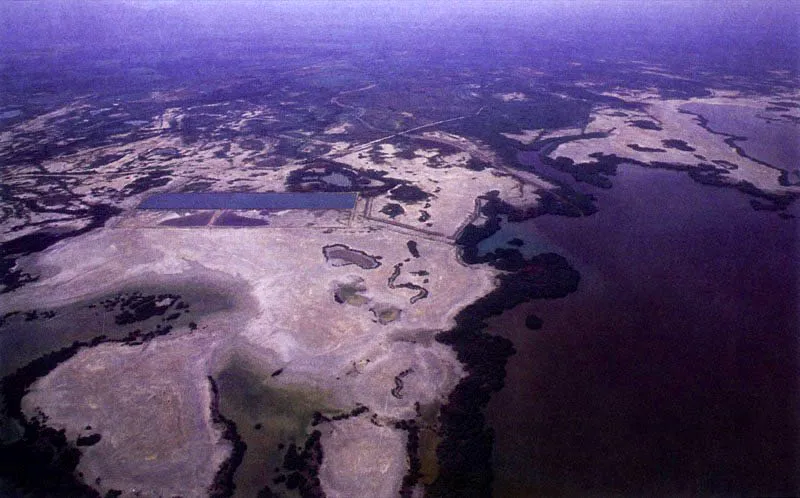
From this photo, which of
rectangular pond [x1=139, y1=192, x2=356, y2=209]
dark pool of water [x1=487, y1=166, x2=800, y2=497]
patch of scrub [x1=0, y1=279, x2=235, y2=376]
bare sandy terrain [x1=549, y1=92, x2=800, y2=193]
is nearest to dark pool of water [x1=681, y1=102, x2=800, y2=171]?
bare sandy terrain [x1=549, y1=92, x2=800, y2=193]

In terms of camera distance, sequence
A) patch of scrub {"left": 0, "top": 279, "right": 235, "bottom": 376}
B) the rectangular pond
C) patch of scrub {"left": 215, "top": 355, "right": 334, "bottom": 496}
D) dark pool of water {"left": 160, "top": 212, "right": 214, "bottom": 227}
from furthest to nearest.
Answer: the rectangular pond → dark pool of water {"left": 160, "top": 212, "right": 214, "bottom": 227} → patch of scrub {"left": 0, "top": 279, "right": 235, "bottom": 376} → patch of scrub {"left": 215, "top": 355, "right": 334, "bottom": 496}

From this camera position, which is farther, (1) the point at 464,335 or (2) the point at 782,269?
(2) the point at 782,269

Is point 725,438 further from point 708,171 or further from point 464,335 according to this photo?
point 708,171

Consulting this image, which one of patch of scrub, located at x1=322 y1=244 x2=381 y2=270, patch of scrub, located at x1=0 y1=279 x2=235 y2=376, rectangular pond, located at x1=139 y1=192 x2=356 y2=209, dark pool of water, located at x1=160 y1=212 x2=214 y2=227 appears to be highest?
rectangular pond, located at x1=139 y1=192 x2=356 y2=209

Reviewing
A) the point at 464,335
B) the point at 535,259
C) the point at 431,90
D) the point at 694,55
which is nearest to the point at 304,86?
the point at 431,90

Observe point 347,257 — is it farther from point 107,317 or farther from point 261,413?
point 107,317

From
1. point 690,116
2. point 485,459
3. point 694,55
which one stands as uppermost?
point 694,55

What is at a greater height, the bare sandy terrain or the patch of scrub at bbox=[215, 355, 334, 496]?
the bare sandy terrain

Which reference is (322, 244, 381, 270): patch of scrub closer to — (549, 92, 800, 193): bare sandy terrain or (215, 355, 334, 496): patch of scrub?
(215, 355, 334, 496): patch of scrub
